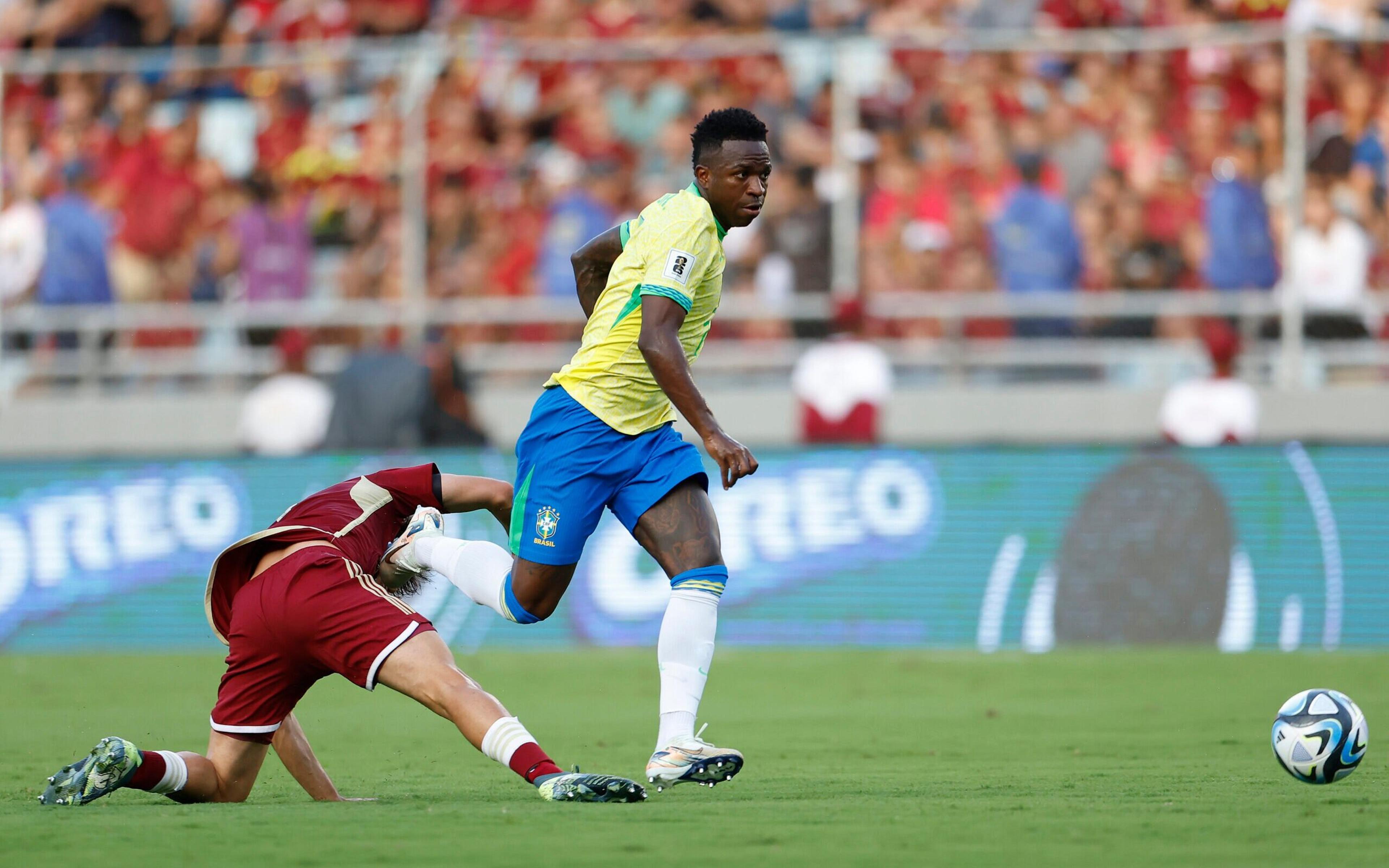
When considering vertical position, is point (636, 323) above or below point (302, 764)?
above

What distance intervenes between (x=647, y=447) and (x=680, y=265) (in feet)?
2.49

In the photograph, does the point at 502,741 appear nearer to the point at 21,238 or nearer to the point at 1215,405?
the point at 1215,405

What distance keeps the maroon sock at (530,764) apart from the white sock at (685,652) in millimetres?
760

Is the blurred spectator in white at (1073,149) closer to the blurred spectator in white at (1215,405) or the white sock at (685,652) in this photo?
the blurred spectator in white at (1215,405)

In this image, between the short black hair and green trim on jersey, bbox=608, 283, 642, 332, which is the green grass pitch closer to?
green trim on jersey, bbox=608, 283, 642, 332

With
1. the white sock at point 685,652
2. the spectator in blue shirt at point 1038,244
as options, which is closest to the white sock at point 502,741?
the white sock at point 685,652

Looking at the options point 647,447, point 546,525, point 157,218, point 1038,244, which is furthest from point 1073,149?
point 546,525

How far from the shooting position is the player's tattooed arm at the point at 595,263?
24.1ft

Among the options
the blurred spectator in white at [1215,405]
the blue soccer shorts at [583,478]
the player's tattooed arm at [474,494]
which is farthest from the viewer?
the blurred spectator in white at [1215,405]

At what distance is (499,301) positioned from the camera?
1564 cm

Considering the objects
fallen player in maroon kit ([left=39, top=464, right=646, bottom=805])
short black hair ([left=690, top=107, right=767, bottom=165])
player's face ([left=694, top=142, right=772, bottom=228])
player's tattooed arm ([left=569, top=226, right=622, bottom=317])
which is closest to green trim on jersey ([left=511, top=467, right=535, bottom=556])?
fallen player in maroon kit ([left=39, top=464, right=646, bottom=805])

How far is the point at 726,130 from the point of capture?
6.93m

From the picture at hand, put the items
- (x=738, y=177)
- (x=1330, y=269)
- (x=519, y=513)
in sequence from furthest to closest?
(x=1330, y=269), (x=519, y=513), (x=738, y=177)

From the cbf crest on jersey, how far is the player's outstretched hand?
82 cm
